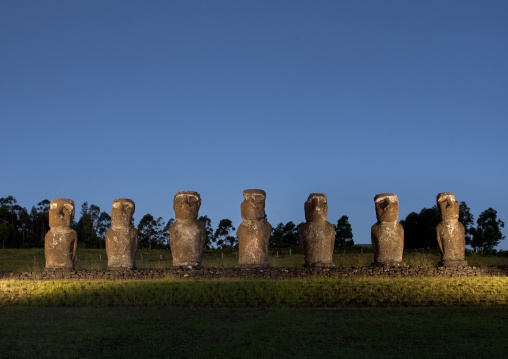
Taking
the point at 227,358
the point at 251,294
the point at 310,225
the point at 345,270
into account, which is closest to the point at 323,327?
the point at 227,358

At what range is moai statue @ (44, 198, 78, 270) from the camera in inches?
691

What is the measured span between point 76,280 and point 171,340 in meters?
8.28

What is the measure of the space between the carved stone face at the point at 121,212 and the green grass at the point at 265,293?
2.75 m

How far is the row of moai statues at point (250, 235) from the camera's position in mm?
17172

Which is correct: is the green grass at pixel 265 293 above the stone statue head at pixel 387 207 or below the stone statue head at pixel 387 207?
below

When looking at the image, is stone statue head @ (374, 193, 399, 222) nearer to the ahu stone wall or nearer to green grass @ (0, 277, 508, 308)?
the ahu stone wall

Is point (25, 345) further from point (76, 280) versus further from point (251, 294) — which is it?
point (76, 280)

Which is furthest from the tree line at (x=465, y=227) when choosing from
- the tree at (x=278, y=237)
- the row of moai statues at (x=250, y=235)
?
the row of moai statues at (x=250, y=235)

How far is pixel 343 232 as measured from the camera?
144ft

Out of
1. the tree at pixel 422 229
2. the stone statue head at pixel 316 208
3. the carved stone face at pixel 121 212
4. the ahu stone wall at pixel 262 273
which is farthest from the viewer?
the tree at pixel 422 229

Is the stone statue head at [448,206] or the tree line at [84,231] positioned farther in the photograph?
the tree line at [84,231]

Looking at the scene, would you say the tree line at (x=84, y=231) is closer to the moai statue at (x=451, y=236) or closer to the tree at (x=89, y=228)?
the tree at (x=89, y=228)

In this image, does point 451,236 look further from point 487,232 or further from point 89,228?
point 89,228

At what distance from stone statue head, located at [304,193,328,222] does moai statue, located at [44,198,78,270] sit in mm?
7648
